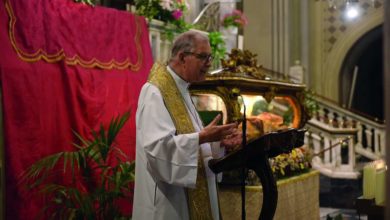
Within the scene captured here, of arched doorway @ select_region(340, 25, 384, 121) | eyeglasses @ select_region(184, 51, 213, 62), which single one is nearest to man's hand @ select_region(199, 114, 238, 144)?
eyeglasses @ select_region(184, 51, 213, 62)

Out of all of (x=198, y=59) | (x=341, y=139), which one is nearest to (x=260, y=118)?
(x=198, y=59)

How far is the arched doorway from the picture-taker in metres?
15.0

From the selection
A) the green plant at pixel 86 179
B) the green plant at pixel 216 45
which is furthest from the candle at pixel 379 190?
the green plant at pixel 216 45

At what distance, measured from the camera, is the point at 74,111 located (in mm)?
5684

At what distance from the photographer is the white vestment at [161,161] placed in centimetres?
302

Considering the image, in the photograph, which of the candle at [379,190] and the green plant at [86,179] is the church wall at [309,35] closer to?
the green plant at [86,179]

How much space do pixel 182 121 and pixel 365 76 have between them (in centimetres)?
1434

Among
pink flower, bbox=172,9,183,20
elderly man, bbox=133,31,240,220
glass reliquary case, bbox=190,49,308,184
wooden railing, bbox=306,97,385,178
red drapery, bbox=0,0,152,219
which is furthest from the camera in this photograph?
wooden railing, bbox=306,97,385,178

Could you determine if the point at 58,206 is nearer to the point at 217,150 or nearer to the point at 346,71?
the point at 217,150

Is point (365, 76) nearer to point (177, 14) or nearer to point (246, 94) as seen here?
point (177, 14)

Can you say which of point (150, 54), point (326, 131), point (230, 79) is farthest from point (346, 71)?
point (230, 79)

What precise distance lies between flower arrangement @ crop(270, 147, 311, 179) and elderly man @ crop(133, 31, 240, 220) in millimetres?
2352

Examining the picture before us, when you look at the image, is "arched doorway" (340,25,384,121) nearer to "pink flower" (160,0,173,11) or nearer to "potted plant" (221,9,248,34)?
"potted plant" (221,9,248,34)

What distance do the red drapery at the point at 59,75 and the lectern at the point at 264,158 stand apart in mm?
2429
